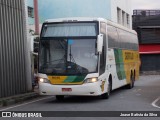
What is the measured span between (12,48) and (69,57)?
4.76 m

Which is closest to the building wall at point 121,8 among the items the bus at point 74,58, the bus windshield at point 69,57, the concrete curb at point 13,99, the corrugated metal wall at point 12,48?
the corrugated metal wall at point 12,48

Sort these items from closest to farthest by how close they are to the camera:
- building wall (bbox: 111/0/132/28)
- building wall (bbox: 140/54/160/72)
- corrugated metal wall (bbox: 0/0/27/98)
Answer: corrugated metal wall (bbox: 0/0/27/98) < building wall (bbox: 111/0/132/28) < building wall (bbox: 140/54/160/72)

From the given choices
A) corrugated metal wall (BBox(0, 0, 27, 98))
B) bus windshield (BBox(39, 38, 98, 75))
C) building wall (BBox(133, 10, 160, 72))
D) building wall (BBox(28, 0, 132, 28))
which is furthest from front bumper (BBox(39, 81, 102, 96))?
building wall (BBox(133, 10, 160, 72))

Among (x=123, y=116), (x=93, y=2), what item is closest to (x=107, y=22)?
(x=123, y=116)

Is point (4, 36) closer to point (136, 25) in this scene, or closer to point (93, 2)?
point (93, 2)

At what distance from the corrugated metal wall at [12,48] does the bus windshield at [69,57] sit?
10.5 feet

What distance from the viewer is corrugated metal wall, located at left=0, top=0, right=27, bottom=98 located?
67.9 feet

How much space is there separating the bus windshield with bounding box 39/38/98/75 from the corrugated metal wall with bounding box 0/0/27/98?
319 centimetres

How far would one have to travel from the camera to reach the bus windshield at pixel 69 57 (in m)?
Answer: 17.8

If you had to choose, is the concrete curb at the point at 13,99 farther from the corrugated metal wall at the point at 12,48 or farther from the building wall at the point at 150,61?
the building wall at the point at 150,61

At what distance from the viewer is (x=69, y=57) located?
58.6 feet

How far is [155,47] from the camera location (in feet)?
189

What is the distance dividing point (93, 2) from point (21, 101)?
84.0 ft

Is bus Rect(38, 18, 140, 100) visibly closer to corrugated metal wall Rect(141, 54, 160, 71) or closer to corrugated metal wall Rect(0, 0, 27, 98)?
corrugated metal wall Rect(0, 0, 27, 98)
